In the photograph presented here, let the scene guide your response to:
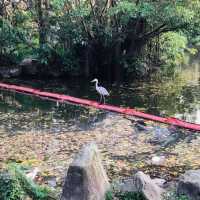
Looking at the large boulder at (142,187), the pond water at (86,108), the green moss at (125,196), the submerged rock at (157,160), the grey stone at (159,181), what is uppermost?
the pond water at (86,108)

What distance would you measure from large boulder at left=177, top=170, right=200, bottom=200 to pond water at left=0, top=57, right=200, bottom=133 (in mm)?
4398

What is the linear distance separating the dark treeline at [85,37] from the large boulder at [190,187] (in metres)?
8.92

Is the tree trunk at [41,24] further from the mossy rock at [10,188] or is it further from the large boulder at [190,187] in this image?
the large boulder at [190,187]

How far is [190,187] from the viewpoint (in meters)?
5.22

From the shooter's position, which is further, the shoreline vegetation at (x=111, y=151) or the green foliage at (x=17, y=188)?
the shoreline vegetation at (x=111, y=151)

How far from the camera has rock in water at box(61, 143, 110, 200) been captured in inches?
203

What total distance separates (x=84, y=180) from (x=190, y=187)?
1.14 meters

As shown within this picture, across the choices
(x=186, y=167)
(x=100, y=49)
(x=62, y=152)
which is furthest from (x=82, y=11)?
(x=186, y=167)

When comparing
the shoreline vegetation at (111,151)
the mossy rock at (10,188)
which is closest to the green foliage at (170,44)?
the shoreline vegetation at (111,151)

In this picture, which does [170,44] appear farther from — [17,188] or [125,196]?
[17,188]

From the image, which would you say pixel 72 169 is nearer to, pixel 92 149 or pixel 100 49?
pixel 92 149

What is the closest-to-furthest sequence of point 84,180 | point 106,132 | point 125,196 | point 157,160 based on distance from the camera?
point 84,180
point 125,196
point 157,160
point 106,132

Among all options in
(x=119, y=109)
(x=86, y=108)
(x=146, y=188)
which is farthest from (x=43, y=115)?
(x=146, y=188)

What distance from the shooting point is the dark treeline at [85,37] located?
14.6 meters
